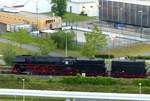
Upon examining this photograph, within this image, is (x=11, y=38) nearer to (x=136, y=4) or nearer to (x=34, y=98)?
(x=136, y=4)

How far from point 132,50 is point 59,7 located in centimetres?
888

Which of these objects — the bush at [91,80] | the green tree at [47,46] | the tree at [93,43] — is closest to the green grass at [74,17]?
the green tree at [47,46]

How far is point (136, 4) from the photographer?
2864cm

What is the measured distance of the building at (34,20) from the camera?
28.7 metres

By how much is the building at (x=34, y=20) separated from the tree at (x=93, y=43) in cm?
622

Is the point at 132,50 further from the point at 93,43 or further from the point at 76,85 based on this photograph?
the point at 76,85

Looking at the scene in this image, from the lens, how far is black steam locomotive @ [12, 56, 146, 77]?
18859 millimetres

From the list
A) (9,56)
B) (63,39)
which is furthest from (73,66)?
(63,39)

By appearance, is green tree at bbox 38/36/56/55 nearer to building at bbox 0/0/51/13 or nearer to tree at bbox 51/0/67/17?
tree at bbox 51/0/67/17

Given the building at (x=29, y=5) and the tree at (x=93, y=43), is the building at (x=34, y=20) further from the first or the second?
the tree at (x=93, y=43)

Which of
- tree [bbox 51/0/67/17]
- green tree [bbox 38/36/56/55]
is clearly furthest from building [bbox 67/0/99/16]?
green tree [bbox 38/36/56/55]

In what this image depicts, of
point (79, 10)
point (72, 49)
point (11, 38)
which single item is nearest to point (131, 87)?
point (72, 49)

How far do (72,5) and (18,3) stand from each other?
3673 mm

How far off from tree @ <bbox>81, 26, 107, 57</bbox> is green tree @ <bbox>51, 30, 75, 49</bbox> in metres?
1.41
